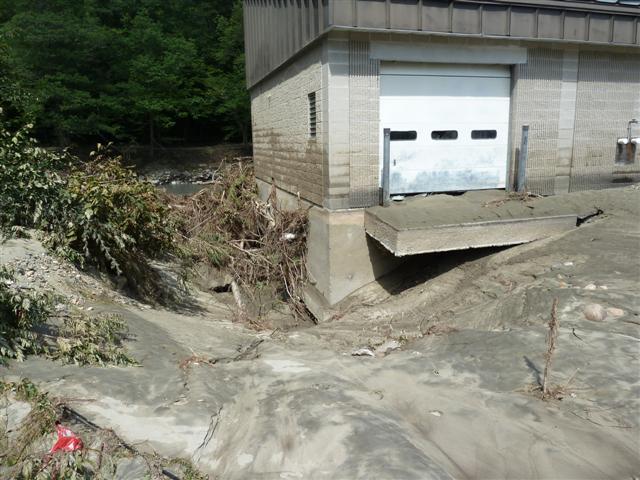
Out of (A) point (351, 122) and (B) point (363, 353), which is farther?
(A) point (351, 122)

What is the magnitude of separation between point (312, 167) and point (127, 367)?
582cm

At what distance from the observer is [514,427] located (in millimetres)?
3732

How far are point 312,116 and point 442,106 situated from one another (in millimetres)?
2424

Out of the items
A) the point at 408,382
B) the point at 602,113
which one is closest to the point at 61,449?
the point at 408,382

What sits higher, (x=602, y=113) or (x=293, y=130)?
(x=602, y=113)

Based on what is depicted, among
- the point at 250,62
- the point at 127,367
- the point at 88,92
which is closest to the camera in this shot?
the point at 127,367

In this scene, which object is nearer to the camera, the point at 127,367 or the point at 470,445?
the point at 470,445

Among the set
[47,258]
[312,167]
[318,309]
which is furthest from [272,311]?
[47,258]

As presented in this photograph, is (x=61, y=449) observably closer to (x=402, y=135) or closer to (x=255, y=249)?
(x=402, y=135)

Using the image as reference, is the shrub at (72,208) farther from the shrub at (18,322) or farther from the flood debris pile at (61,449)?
the flood debris pile at (61,449)

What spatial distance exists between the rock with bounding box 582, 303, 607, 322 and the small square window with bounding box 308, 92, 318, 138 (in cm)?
544

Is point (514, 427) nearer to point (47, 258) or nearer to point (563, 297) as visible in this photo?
point (563, 297)

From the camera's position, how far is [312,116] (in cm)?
947

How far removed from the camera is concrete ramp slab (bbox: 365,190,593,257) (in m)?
7.64
